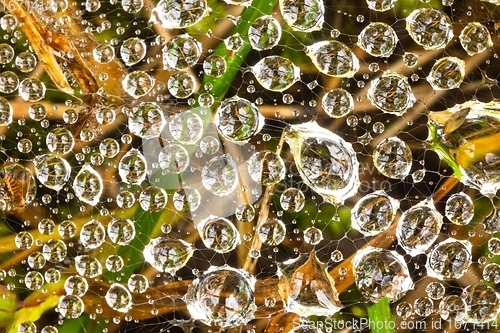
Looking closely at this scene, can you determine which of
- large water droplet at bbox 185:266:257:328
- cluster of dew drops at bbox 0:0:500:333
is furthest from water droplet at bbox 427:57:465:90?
large water droplet at bbox 185:266:257:328

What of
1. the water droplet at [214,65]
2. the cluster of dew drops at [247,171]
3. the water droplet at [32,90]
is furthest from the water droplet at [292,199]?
the water droplet at [32,90]

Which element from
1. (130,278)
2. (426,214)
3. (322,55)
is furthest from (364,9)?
(130,278)

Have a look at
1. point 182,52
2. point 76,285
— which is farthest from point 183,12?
point 76,285

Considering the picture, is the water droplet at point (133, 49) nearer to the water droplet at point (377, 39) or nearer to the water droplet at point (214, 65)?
the water droplet at point (214, 65)

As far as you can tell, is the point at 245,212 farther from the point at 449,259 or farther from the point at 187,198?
the point at 449,259

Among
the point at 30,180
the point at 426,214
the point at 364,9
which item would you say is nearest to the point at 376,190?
the point at 426,214

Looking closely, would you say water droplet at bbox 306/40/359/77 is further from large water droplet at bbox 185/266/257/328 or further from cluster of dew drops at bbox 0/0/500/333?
large water droplet at bbox 185/266/257/328

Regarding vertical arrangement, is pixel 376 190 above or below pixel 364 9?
below

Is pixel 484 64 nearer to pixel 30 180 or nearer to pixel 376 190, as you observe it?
pixel 376 190
